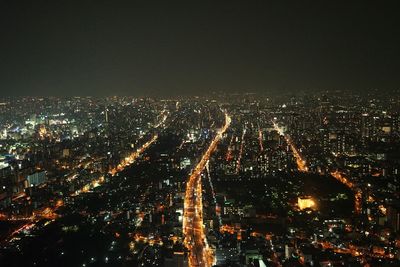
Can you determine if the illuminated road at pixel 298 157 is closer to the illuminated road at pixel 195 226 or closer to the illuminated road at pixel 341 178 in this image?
the illuminated road at pixel 341 178

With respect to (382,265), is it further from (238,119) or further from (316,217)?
(238,119)

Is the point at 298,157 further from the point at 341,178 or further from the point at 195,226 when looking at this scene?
the point at 195,226

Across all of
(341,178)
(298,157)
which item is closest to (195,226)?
(341,178)

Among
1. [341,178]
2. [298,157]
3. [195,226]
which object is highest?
[298,157]

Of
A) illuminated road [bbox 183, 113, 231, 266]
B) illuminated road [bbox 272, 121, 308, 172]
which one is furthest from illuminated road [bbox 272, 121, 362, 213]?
illuminated road [bbox 183, 113, 231, 266]

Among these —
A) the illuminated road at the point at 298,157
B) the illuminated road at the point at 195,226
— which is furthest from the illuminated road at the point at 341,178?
the illuminated road at the point at 195,226

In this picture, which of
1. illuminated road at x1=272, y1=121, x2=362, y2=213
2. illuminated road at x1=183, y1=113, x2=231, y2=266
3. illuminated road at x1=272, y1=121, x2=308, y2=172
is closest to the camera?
illuminated road at x1=183, y1=113, x2=231, y2=266

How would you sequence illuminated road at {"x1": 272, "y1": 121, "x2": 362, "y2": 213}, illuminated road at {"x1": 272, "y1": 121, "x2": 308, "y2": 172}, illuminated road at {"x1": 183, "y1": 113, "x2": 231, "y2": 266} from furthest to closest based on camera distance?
illuminated road at {"x1": 272, "y1": 121, "x2": 308, "y2": 172} → illuminated road at {"x1": 272, "y1": 121, "x2": 362, "y2": 213} → illuminated road at {"x1": 183, "y1": 113, "x2": 231, "y2": 266}

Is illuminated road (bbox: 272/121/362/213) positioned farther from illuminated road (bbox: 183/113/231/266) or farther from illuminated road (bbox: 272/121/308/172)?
illuminated road (bbox: 183/113/231/266)

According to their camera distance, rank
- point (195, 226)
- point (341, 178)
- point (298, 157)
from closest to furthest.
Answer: point (195, 226) < point (341, 178) < point (298, 157)
